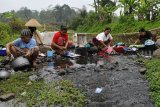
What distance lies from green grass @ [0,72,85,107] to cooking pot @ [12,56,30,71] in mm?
695

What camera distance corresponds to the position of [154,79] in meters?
7.84

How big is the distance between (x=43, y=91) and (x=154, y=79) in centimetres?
261

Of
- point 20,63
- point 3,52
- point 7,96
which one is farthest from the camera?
point 3,52

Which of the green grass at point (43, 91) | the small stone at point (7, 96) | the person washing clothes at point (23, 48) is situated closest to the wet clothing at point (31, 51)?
the person washing clothes at point (23, 48)

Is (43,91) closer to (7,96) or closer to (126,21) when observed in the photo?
(7,96)

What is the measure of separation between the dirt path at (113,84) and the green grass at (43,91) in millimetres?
270

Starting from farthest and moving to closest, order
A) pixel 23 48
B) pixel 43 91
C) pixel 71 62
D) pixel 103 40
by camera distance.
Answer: pixel 103 40
pixel 71 62
pixel 23 48
pixel 43 91

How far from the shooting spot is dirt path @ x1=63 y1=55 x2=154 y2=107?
6.82 m

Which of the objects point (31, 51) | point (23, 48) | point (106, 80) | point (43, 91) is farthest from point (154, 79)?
point (23, 48)

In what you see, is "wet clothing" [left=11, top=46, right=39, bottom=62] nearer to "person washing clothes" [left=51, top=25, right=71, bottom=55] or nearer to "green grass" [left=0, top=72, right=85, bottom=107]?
"green grass" [left=0, top=72, right=85, bottom=107]

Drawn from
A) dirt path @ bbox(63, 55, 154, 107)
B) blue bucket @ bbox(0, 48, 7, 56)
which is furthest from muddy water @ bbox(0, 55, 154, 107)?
blue bucket @ bbox(0, 48, 7, 56)

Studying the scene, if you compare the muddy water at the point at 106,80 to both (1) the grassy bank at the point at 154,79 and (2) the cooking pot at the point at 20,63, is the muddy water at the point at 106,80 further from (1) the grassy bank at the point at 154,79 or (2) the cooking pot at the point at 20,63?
(2) the cooking pot at the point at 20,63

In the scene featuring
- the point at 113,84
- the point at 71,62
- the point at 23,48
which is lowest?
the point at 71,62

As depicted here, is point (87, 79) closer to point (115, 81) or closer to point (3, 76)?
point (115, 81)
